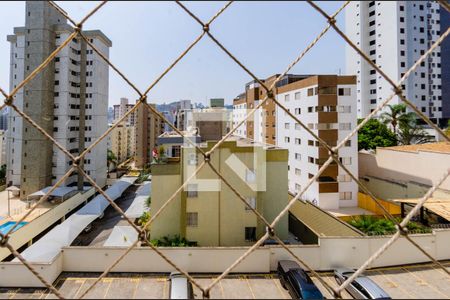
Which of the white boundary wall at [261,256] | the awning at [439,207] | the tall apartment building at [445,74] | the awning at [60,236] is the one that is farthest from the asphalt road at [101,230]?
the tall apartment building at [445,74]

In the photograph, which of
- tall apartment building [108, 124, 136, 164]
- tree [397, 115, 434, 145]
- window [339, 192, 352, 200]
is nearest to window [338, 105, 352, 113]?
window [339, 192, 352, 200]

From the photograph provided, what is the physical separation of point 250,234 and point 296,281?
1904 mm

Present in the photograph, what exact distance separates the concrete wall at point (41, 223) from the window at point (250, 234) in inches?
181

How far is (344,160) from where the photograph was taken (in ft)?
25.3

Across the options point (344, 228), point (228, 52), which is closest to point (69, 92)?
point (344, 228)

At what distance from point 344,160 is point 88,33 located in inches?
425

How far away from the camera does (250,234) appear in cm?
535

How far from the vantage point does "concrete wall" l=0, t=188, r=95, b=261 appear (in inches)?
243

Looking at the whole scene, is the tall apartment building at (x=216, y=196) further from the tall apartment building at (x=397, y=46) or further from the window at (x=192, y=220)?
the tall apartment building at (x=397, y=46)

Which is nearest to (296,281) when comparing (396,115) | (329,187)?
(329,187)

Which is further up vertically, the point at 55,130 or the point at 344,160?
the point at 55,130

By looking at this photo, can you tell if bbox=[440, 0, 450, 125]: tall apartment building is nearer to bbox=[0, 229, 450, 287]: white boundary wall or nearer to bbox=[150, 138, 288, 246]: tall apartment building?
bbox=[0, 229, 450, 287]: white boundary wall

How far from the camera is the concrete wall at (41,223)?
20.3 feet

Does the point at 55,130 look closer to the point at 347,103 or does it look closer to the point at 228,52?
the point at 347,103
